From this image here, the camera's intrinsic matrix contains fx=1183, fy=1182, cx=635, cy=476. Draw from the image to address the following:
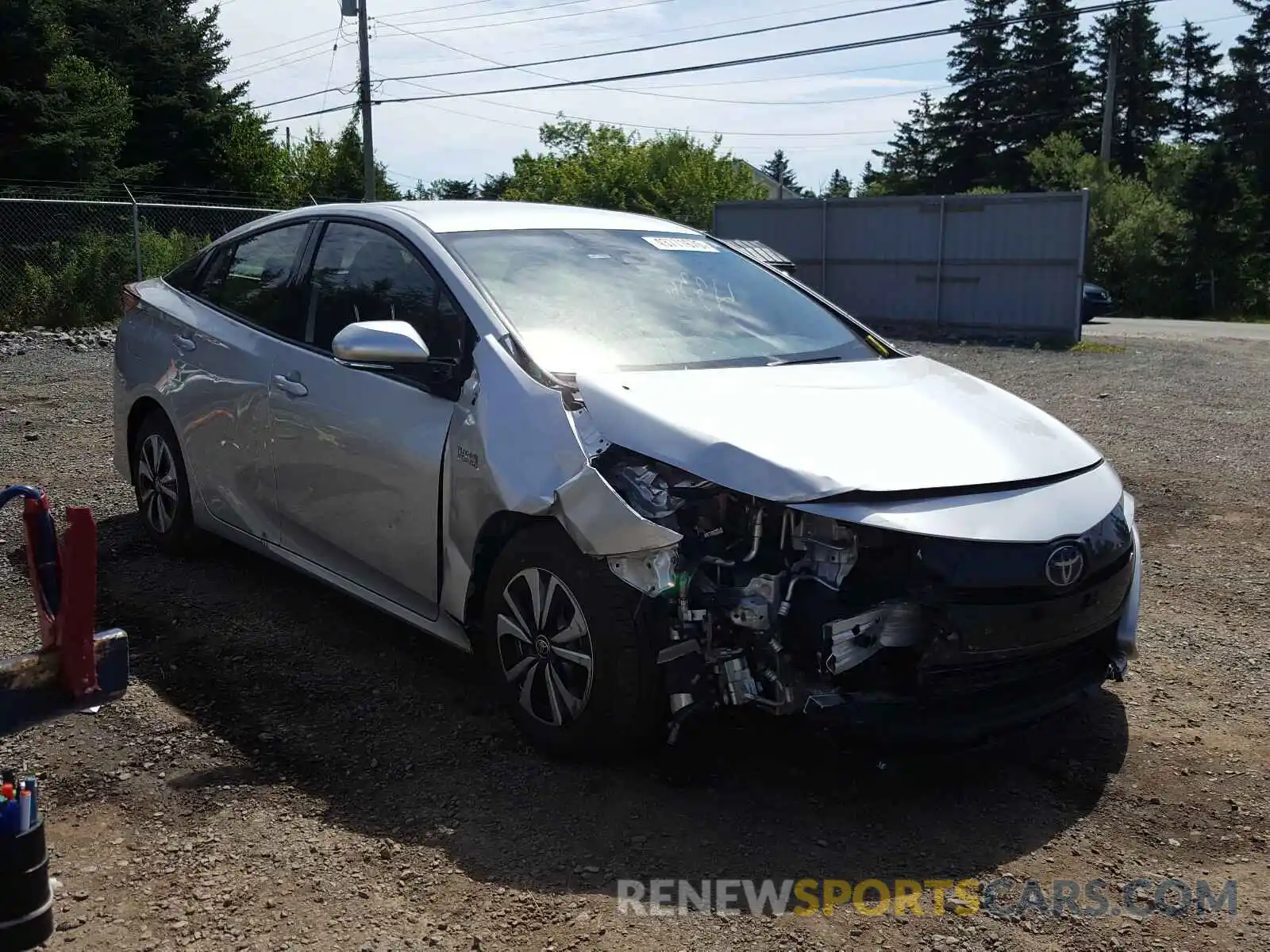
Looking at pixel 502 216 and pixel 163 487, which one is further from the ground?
pixel 502 216

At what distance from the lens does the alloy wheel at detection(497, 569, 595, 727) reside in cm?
343

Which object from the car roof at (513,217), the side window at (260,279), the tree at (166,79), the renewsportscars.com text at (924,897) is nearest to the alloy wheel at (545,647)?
the renewsportscars.com text at (924,897)

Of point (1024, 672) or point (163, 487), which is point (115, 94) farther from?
point (1024, 672)

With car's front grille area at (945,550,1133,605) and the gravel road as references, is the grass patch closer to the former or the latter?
the gravel road

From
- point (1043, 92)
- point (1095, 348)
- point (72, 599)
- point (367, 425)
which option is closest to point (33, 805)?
point (72, 599)

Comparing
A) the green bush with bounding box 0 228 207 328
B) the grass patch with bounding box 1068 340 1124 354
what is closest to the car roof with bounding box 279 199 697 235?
the green bush with bounding box 0 228 207 328

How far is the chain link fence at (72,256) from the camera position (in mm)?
16125

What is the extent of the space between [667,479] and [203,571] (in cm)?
300

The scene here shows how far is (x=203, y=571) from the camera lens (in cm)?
546

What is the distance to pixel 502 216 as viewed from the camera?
15.1ft

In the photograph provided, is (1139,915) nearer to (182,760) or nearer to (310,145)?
(182,760)

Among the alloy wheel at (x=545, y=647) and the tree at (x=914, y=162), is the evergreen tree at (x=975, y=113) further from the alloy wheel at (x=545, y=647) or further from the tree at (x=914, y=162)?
the alloy wheel at (x=545, y=647)

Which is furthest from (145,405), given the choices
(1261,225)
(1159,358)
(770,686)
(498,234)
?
(1261,225)

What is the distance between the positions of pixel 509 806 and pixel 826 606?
1.09 metres
